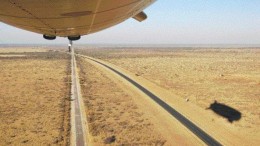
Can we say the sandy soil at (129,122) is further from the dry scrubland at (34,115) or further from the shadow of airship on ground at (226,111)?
the shadow of airship on ground at (226,111)

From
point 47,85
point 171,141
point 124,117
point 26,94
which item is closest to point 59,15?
point 171,141

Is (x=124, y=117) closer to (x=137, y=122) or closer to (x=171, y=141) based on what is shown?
(x=137, y=122)

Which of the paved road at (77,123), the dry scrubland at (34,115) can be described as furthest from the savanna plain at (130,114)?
the paved road at (77,123)

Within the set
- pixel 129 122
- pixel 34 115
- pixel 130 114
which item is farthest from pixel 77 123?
pixel 34 115

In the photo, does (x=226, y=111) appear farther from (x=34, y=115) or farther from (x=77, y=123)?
(x=34, y=115)

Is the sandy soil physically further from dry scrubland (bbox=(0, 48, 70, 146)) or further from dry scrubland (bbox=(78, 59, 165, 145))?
dry scrubland (bbox=(0, 48, 70, 146))

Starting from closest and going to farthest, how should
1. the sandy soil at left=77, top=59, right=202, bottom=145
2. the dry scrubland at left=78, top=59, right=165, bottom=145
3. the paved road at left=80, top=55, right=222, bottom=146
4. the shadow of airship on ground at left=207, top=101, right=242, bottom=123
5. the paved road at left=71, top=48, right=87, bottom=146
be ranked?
the paved road at left=80, top=55, right=222, bottom=146 → the paved road at left=71, top=48, right=87, bottom=146 → the sandy soil at left=77, top=59, right=202, bottom=145 → the dry scrubland at left=78, top=59, right=165, bottom=145 → the shadow of airship on ground at left=207, top=101, right=242, bottom=123

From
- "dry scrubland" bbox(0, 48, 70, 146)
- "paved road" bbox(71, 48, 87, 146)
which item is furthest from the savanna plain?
"paved road" bbox(71, 48, 87, 146)
